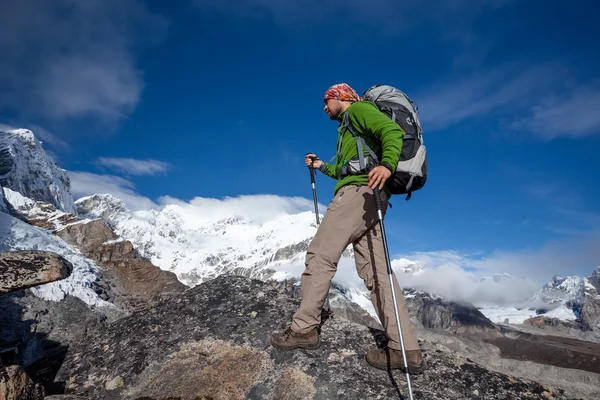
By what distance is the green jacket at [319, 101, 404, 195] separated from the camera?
463 centimetres

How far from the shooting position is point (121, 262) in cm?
4453

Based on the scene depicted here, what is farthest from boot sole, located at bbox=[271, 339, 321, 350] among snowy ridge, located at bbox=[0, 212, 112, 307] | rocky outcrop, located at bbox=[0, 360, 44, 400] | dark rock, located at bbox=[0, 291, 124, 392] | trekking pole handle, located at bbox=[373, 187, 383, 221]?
snowy ridge, located at bbox=[0, 212, 112, 307]

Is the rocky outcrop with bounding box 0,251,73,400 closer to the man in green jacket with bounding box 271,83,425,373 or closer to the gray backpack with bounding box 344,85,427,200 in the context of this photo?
the man in green jacket with bounding box 271,83,425,373

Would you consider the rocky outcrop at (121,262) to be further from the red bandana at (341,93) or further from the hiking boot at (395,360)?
the red bandana at (341,93)

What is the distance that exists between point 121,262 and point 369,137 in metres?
45.8

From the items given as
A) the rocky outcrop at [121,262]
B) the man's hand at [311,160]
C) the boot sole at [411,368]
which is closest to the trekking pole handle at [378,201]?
the boot sole at [411,368]

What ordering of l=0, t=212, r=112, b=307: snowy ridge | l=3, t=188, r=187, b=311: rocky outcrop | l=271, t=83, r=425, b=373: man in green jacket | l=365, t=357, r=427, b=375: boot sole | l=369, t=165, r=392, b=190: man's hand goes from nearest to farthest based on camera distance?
l=369, t=165, r=392, b=190: man's hand < l=365, t=357, r=427, b=375: boot sole < l=271, t=83, r=425, b=373: man in green jacket < l=0, t=212, r=112, b=307: snowy ridge < l=3, t=188, r=187, b=311: rocky outcrop

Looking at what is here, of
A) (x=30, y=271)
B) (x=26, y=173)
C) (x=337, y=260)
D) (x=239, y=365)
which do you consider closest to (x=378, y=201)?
(x=337, y=260)

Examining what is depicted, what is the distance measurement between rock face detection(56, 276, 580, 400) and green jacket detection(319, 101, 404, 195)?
8.25ft

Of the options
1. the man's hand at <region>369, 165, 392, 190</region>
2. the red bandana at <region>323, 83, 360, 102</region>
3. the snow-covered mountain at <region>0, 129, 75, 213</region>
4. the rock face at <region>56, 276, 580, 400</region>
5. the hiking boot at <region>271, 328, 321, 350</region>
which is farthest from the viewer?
the snow-covered mountain at <region>0, 129, 75, 213</region>

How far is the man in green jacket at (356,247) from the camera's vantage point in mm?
4996

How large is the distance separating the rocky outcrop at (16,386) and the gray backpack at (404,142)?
461 centimetres

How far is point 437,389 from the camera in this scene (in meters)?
4.64

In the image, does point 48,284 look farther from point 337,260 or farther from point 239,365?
point 337,260
